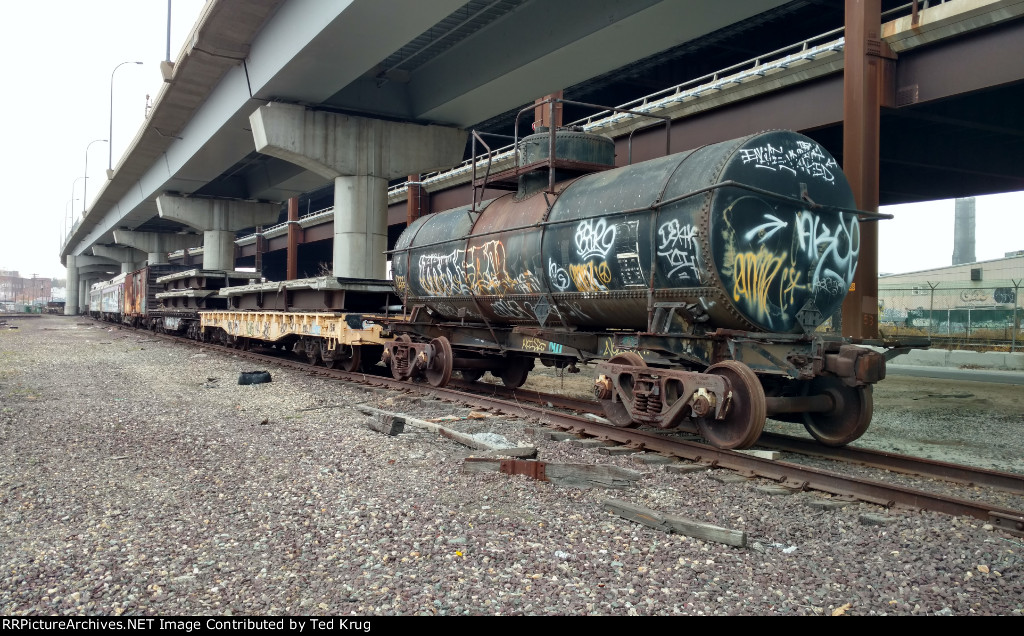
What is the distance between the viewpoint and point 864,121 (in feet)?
42.1

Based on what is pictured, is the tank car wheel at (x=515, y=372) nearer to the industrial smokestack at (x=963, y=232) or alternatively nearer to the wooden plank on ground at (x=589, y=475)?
the wooden plank on ground at (x=589, y=475)

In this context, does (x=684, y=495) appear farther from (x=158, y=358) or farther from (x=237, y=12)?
(x=158, y=358)

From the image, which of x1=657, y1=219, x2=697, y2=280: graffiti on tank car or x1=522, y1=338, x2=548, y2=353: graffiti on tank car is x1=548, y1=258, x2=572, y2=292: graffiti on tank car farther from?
x1=657, y1=219, x2=697, y2=280: graffiti on tank car

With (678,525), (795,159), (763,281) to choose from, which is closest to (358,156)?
(795,159)

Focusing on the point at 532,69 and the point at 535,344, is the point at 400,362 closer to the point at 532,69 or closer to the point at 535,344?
the point at 535,344

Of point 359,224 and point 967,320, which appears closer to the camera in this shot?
point 359,224

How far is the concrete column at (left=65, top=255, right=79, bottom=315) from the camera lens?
80500mm

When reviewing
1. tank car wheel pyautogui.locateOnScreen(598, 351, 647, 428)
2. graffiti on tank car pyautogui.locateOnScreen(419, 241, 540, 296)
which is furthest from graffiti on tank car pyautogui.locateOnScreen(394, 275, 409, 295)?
tank car wheel pyautogui.locateOnScreen(598, 351, 647, 428)

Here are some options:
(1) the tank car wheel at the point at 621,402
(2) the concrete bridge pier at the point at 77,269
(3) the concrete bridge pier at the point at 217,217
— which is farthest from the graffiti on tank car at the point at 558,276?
(2) the concrete bridge pier at the point at 77,269

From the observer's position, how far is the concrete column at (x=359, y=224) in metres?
18.5

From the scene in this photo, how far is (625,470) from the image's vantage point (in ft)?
18.5

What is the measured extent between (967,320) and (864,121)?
14626 mm

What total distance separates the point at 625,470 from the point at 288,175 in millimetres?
25775
